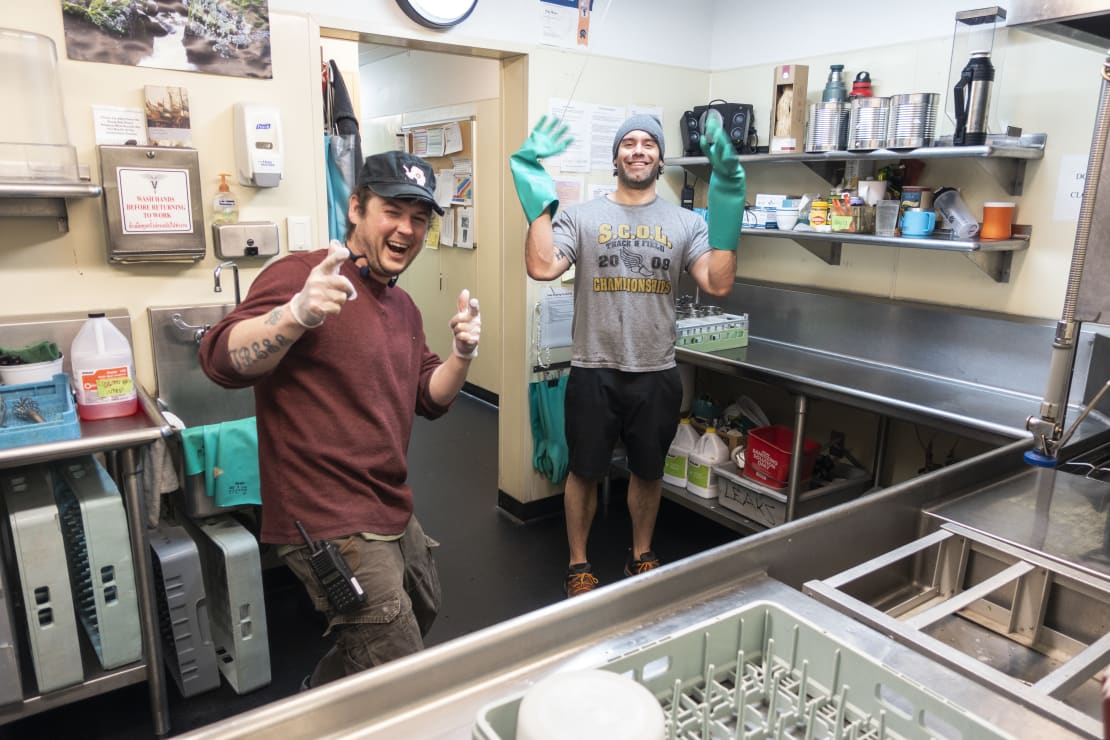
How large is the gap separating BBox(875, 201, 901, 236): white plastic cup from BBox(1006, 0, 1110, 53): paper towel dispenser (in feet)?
4.66

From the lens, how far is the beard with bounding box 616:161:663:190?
273cm

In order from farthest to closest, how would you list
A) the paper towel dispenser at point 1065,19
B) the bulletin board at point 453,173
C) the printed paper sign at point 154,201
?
the bulletin board at point 453,173
the printed paper sign at point 154,201
the paper towel dispenser at point 1065,19

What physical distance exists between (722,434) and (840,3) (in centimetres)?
183

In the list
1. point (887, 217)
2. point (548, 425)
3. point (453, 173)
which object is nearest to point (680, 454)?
point (548, 425)

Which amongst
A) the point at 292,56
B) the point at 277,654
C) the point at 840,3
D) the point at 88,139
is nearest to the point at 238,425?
the point at 277,654

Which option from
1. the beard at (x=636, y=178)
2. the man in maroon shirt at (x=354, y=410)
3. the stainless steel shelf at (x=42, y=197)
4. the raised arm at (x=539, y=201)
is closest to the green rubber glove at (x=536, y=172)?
the raised arm at (x=539, y=201)

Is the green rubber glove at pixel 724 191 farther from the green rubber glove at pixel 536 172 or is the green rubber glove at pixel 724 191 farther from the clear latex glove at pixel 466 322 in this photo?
the clear latex glove at pixel 466 322

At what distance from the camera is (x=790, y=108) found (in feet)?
9.95

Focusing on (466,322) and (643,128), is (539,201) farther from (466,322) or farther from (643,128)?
(466,322)

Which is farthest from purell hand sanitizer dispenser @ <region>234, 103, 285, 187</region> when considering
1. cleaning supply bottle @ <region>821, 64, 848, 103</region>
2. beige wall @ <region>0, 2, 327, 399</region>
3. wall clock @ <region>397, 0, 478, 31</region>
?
cleaning supply bottle @ <region>821, 64, 848, 103</region>

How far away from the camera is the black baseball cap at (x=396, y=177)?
165cm

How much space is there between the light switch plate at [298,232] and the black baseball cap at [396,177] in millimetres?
967

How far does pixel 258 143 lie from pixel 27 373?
3.06ft

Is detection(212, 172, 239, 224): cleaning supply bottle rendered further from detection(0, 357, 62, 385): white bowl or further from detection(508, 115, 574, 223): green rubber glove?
detection(508, 115, 574, 223): green rubber glove
